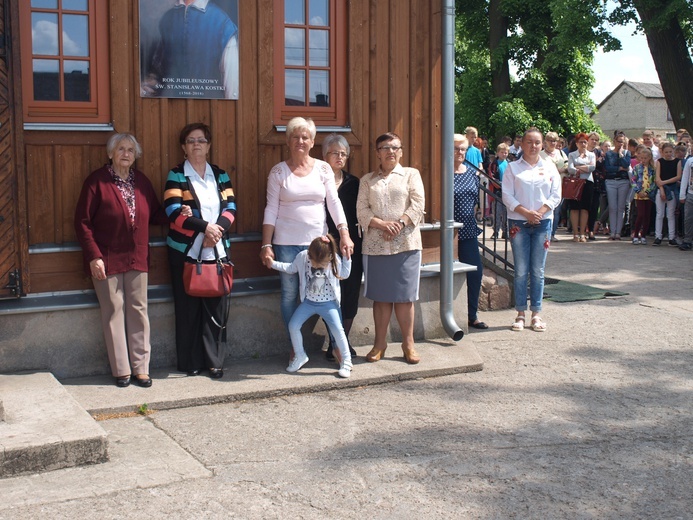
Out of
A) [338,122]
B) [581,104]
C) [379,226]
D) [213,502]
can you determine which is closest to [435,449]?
[213,502]

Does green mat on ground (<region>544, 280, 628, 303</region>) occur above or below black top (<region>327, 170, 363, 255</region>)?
below

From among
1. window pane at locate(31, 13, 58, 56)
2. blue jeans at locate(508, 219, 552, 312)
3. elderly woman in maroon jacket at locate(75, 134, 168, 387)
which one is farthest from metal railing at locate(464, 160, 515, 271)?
window pane at locate(31, 13, 58, 56)

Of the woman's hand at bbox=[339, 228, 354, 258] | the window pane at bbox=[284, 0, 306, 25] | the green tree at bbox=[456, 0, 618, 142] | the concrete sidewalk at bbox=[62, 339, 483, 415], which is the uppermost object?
the green tree at bbox=[456, 0, 618, 142]

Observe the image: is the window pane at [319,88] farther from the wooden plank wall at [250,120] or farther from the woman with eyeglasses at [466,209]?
the woman with eyeglasses at [466,209]

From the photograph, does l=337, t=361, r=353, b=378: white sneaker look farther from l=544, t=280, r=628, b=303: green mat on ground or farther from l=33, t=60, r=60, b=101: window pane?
l=544, t=280, r=628, b=303: green mat on ground

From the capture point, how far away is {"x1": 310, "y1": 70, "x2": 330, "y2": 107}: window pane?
851cm

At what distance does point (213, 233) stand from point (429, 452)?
254 centimetres

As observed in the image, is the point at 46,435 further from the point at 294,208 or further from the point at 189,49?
the point at 189,49

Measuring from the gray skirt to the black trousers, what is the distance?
4.36 feet

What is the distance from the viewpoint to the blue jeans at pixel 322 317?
7.67 meters

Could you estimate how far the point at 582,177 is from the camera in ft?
58.4

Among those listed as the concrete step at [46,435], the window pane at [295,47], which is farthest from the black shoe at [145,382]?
the window pane at [295,47]

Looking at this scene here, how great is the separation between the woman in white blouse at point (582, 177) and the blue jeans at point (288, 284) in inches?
434

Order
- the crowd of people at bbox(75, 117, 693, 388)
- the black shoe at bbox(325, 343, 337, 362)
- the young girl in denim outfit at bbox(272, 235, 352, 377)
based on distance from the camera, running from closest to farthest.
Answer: the crowd of people at bbox(75, 117, 693, 388)
the young girl in denim outfit at bbox(272, 235, 352, 377)
the black shoe at bbox(325, 343, 337, 362)
